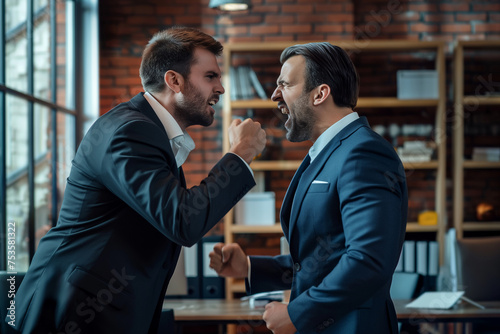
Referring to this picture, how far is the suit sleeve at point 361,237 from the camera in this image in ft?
4.45

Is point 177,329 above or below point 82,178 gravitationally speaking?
below

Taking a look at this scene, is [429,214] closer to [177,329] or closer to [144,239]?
[177,329]

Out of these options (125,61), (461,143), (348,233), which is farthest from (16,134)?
(461,143)

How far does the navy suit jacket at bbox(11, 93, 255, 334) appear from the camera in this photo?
133 cm

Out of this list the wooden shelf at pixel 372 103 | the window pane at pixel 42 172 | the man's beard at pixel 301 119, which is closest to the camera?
the man's beard at pixel 301 119

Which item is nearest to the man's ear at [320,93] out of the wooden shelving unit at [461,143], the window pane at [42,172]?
the window pane at [42,172]

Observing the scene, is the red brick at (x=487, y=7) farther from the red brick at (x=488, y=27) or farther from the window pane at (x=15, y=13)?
the window pane at (x=15, y=13)

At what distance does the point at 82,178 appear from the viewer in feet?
4.76

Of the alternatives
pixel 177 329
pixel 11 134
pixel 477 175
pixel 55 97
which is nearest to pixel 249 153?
pixel 177 329

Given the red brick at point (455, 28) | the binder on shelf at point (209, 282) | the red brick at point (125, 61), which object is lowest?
the binder on shelf at point (209, 282)

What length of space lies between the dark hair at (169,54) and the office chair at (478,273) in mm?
2340

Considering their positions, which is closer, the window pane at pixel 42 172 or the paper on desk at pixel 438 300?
the paper on desk at pixel 438 300

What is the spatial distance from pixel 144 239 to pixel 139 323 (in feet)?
0.71

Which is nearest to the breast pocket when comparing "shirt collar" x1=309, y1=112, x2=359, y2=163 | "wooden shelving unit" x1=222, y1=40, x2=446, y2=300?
"shirt collar" x1=309, y1=112, x2=359, y2=163
